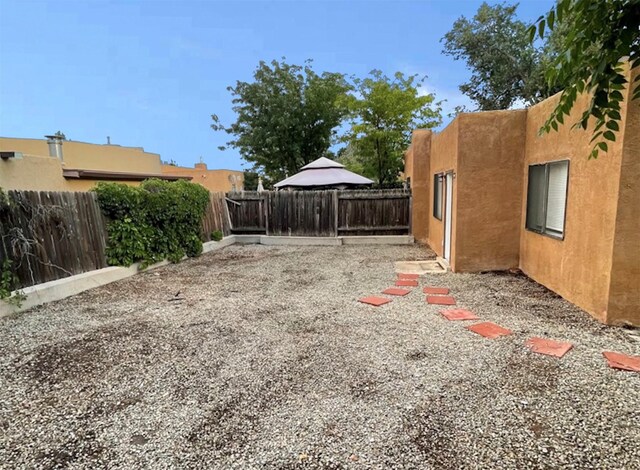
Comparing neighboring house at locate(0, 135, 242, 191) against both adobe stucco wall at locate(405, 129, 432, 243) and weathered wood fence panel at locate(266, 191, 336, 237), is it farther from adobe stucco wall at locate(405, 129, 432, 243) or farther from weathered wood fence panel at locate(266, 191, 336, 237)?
adobe stucco wall at locate(405, 129, 432, 243)

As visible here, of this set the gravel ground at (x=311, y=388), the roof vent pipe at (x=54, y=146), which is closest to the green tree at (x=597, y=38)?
the gravel ground at (x=311, y=388)

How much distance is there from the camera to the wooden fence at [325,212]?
33.7 ft

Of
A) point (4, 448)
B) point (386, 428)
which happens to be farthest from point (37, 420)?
point (386, 428)

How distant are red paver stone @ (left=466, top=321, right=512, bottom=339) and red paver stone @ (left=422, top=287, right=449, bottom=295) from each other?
1.26 meters

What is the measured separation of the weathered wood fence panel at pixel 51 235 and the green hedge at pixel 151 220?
0.23 m

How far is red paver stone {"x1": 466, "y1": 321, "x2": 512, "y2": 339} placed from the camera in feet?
11.9

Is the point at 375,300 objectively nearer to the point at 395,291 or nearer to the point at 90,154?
the point at 395,291

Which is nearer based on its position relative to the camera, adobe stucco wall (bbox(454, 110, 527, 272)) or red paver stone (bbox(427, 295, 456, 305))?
red paver stone (bbox(427, 295, 456, 305))

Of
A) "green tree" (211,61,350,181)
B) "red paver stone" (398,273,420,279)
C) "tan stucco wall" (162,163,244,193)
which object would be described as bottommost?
"red paver stone" (398,273,420,279)

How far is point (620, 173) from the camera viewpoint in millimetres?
3479

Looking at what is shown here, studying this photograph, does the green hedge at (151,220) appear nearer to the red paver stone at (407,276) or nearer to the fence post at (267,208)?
the fence post at (267,208)

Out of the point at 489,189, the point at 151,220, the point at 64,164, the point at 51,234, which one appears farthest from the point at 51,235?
the point at 64,164

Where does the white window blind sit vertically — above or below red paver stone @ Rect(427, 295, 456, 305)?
above

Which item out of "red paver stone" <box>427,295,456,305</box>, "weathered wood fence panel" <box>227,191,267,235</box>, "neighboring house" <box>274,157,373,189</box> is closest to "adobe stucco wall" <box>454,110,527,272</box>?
"red paver stone" <box>427,295,456,305</box>
